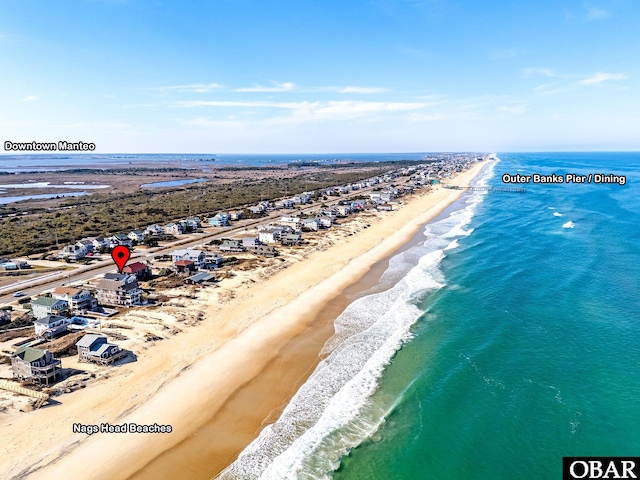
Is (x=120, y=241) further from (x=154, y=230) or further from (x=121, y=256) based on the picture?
(x=121, y=256)

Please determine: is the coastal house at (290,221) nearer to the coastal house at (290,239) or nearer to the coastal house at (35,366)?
the coastal house at (290,239)

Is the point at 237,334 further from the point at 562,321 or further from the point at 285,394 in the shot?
the point at 562,321

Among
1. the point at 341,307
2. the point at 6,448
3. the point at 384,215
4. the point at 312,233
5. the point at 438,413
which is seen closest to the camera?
the point at 6,448

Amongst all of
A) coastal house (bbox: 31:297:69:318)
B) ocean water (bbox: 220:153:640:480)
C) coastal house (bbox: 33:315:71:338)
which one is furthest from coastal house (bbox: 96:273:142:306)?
ocean water (bbox: 220:153:640:480)

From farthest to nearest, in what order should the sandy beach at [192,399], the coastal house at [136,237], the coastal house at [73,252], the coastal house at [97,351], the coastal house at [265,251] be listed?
the coastal house at [136,237] → the coastal house at [265,251] → the coastal house at [73,252] → the coastal house at [97,351] → the sandy beach at [192,399]

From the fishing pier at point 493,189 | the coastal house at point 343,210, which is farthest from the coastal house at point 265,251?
the fishing pier at point 493,189

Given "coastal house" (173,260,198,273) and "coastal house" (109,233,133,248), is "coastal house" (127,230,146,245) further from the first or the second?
"coastal house" (173,260,198,273)

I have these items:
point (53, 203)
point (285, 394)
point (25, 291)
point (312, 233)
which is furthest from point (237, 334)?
point (53, 203)
